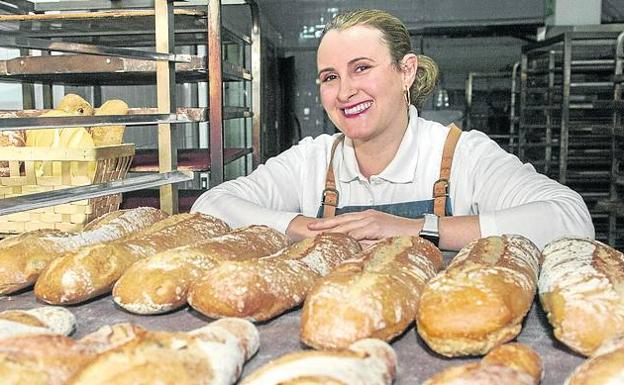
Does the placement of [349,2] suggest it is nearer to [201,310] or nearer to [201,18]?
[201,18]

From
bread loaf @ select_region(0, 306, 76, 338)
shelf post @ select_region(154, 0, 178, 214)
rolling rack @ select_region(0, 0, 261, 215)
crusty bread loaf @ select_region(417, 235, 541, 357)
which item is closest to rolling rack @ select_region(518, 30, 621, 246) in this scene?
rolling rack @ select_region(0, 0, 261, 215)

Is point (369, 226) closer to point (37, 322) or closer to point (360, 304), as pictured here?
point (360, 304)

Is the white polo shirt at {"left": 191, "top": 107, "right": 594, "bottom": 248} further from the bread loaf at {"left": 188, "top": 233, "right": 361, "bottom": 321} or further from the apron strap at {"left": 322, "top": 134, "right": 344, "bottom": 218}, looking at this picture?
the bread loaf at {"left": 188, "top": 233, "right": 361, "bottom": 321}

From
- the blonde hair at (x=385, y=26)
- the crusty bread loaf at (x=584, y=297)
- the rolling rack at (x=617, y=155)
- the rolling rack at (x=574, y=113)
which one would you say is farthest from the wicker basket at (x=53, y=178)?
the rolling rack at (x=574, y=113)

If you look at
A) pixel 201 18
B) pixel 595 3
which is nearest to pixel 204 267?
pixel 201 18

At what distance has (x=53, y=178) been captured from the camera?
164cm

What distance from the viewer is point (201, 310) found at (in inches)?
37.6

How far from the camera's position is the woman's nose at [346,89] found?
1.82m

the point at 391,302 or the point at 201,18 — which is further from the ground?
the point at 201,18

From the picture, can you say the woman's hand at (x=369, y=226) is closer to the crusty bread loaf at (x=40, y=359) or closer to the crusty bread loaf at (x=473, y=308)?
the crusty bread loaf at (x=473, y=308)

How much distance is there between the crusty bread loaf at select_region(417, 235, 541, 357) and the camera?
807 mm

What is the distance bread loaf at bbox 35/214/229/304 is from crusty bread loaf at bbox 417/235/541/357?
0.56 metres

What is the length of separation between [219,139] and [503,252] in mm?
1388

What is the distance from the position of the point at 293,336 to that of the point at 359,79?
108cm
